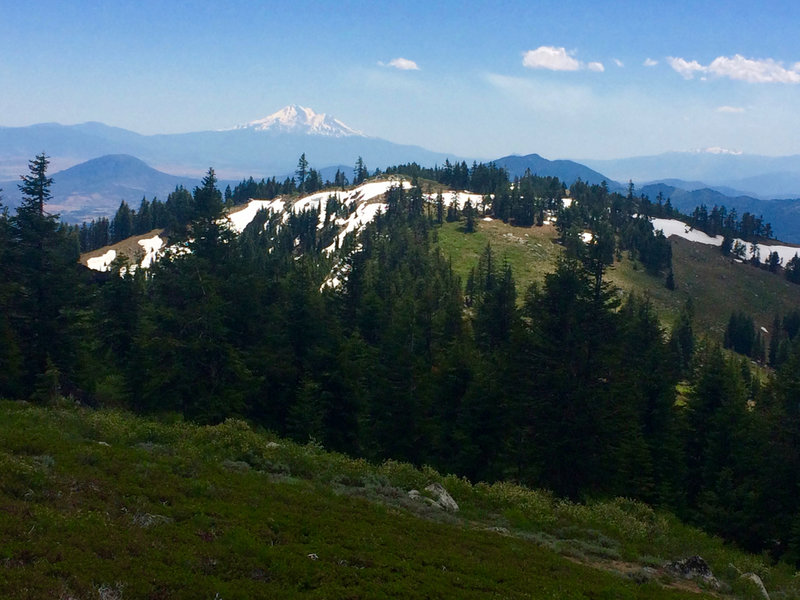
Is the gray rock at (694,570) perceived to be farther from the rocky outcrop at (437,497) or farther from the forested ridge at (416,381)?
the forested ridge at (416,381)

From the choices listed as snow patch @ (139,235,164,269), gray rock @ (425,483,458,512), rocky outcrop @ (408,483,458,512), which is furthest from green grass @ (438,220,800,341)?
snow patch @ (139,235,164,269)

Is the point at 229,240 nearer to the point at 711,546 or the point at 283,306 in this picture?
the point at 283,306

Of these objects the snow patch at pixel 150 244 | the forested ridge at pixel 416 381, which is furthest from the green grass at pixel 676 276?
the snow patch at pixel 150 244

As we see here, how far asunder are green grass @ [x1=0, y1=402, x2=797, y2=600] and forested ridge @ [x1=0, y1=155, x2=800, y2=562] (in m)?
9.65

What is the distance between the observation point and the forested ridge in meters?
32.7

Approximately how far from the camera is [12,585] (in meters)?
8.62

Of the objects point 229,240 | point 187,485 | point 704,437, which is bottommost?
point 704,437

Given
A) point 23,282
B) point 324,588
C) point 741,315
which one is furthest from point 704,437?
point 741,315

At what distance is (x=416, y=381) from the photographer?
132 feet

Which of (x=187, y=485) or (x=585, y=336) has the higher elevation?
(x=585, y=336)

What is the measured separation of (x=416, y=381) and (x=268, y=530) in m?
26.7

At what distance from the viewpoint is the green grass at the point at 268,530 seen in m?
10.6

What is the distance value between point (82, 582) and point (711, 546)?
2553 cm

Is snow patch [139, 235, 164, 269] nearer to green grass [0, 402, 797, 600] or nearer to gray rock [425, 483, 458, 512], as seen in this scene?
green grass [0, 402, 797, 600]
